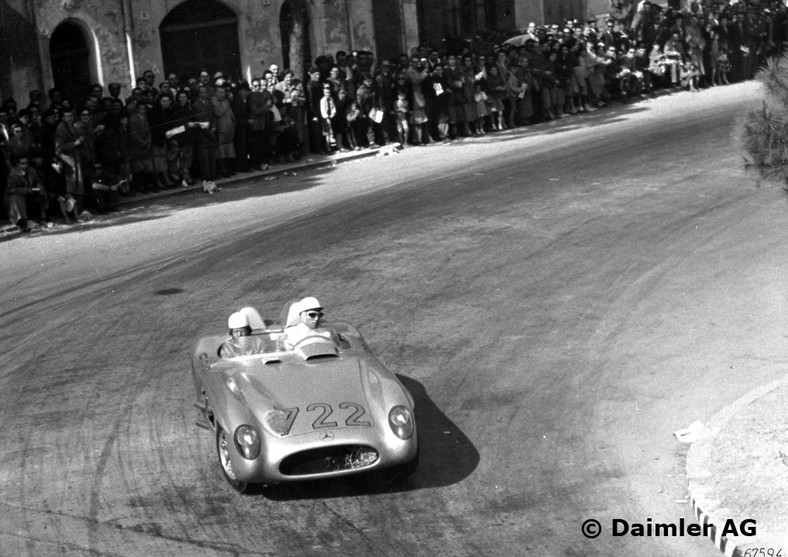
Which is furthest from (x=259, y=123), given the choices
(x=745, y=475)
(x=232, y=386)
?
(x=745, y=475)

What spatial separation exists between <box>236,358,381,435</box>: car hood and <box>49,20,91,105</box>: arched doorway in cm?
1759

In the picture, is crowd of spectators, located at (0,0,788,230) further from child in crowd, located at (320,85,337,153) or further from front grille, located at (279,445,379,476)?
front grille, located at (279,445,379,476)

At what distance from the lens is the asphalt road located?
9211mm

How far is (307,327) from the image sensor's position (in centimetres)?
1119

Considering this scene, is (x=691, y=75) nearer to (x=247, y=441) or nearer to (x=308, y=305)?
(x=308, y=305)

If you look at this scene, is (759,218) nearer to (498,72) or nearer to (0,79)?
(498,72)

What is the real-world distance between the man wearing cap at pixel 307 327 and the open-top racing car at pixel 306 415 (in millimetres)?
94

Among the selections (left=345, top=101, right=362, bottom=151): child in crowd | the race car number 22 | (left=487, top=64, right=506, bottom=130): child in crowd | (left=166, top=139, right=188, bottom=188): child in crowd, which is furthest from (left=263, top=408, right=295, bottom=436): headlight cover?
(left=487, top=64, right=506, bottom=130): child in crowd

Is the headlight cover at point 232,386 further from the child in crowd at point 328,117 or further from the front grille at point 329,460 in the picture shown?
the child in crowd at point 328,117

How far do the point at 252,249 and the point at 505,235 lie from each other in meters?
3.59

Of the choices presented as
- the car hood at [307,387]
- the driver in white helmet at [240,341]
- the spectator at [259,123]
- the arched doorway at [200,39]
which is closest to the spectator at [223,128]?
the spectator at [259,123]

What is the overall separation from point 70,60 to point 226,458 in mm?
18849

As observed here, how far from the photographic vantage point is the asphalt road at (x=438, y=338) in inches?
363

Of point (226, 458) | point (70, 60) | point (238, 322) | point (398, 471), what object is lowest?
point (398, 471)
